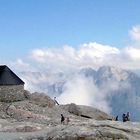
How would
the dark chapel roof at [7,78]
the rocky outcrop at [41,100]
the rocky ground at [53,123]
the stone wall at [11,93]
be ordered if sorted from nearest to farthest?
the rocky ground at [53,123] < the stone wall at [11,93] < the dark chapel roof at [7,78] < the rocky outcrop at [41,100]

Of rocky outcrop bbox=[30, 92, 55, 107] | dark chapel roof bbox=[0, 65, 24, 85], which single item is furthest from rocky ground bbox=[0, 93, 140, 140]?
dark chapel roof bbox=[0, 65, 24, 85]

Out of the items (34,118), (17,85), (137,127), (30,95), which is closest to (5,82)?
(17,85)

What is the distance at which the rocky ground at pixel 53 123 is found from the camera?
73.2ft

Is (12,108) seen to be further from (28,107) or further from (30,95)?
(30,95)

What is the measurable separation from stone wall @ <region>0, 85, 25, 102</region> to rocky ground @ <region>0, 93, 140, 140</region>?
1979 millimetres

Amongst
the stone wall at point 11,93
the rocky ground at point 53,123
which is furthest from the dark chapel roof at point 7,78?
the rocky ground at point 53,123

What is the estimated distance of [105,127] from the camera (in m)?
23.6

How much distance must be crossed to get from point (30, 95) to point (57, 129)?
62.8 m

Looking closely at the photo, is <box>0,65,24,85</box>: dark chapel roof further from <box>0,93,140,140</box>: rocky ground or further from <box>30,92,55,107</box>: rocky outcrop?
<box>30,92,55,107</box>: rocky outcrop

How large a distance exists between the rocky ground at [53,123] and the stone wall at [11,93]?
1.98 metres

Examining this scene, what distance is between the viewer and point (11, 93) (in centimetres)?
8012

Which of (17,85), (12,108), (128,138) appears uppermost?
(17,85)

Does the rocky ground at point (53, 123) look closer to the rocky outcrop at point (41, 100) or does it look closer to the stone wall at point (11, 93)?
the rocky outcrop at point (41, 100)

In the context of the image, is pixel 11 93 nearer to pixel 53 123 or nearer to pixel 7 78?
pixel 7 78
